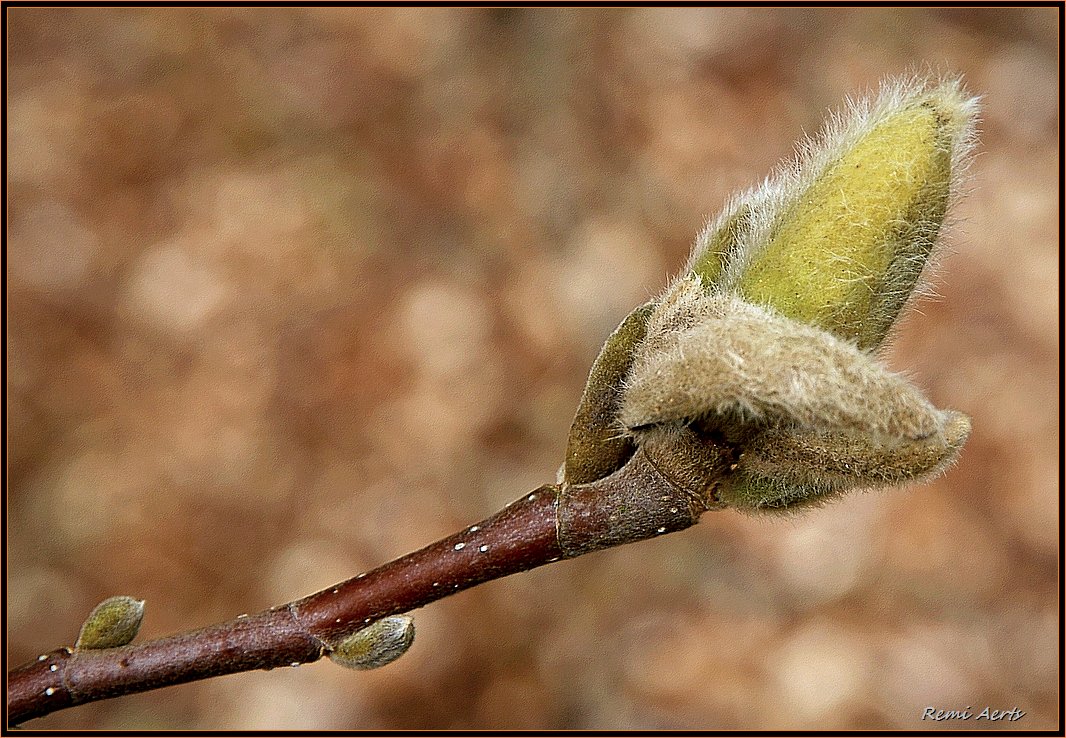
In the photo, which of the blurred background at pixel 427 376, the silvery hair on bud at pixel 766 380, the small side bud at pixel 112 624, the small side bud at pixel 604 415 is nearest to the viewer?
the silvery hair on bud at pixel 766 380

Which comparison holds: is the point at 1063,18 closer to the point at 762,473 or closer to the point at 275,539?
the point at 762,473

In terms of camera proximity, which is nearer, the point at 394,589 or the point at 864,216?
the point at 864,216

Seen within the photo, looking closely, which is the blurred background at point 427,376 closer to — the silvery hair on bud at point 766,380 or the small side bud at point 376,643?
the small side bud at point 376,643

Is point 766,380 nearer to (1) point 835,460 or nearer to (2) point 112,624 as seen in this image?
(1) point 835,460

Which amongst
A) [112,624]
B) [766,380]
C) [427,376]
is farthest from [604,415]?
[427,376]

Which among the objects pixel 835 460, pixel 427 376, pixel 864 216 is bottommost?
pixel 835 460

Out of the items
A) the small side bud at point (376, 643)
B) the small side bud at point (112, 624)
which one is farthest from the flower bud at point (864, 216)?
the small side bud at point (112, 624)
